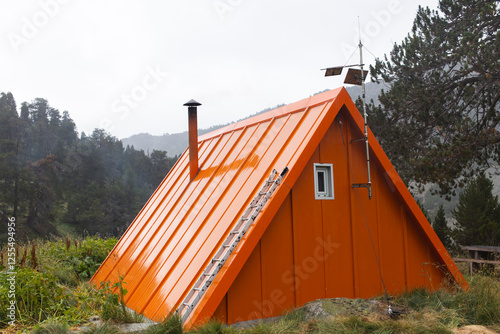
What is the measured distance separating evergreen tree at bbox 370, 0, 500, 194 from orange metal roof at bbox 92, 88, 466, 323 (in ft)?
24.0

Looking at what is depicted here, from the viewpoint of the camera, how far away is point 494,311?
6855 mm

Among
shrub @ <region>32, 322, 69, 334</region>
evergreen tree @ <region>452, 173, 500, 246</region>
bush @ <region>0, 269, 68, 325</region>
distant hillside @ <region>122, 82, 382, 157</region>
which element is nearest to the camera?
shrub @ <region>32, 322, 69, 334</region>

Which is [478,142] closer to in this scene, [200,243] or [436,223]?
[436,223]

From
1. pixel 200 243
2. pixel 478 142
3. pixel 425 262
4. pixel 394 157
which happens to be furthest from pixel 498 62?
pixel 200 243

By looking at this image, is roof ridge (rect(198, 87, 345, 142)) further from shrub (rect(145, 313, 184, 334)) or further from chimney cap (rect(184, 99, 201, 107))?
shrub (rect(145, 313, 184, 334))

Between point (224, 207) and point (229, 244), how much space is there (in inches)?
52.4

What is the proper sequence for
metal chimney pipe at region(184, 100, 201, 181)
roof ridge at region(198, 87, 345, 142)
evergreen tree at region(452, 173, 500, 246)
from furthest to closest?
evergreen tree at region(452, 173, 500, 246)
metal chimney pipe at region(184, 100, 201, 181)
roof ridge at region(198, 87, 345, 142)

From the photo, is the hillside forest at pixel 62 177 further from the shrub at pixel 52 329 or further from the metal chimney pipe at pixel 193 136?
the shrub at pixel 52 329

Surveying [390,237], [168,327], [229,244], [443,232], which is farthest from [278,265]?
[443,232]

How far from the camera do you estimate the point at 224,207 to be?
323 inches

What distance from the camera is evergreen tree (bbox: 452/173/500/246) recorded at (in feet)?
62.1

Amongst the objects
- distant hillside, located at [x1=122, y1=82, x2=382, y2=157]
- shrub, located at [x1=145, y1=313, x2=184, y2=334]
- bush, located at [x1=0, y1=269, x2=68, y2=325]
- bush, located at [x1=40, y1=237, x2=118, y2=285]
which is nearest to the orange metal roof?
shrub, located at [x1=145, y1=313, x2=184, y2=334]

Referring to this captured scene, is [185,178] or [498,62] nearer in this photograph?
[185,178]

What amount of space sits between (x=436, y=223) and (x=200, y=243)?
1641cm
